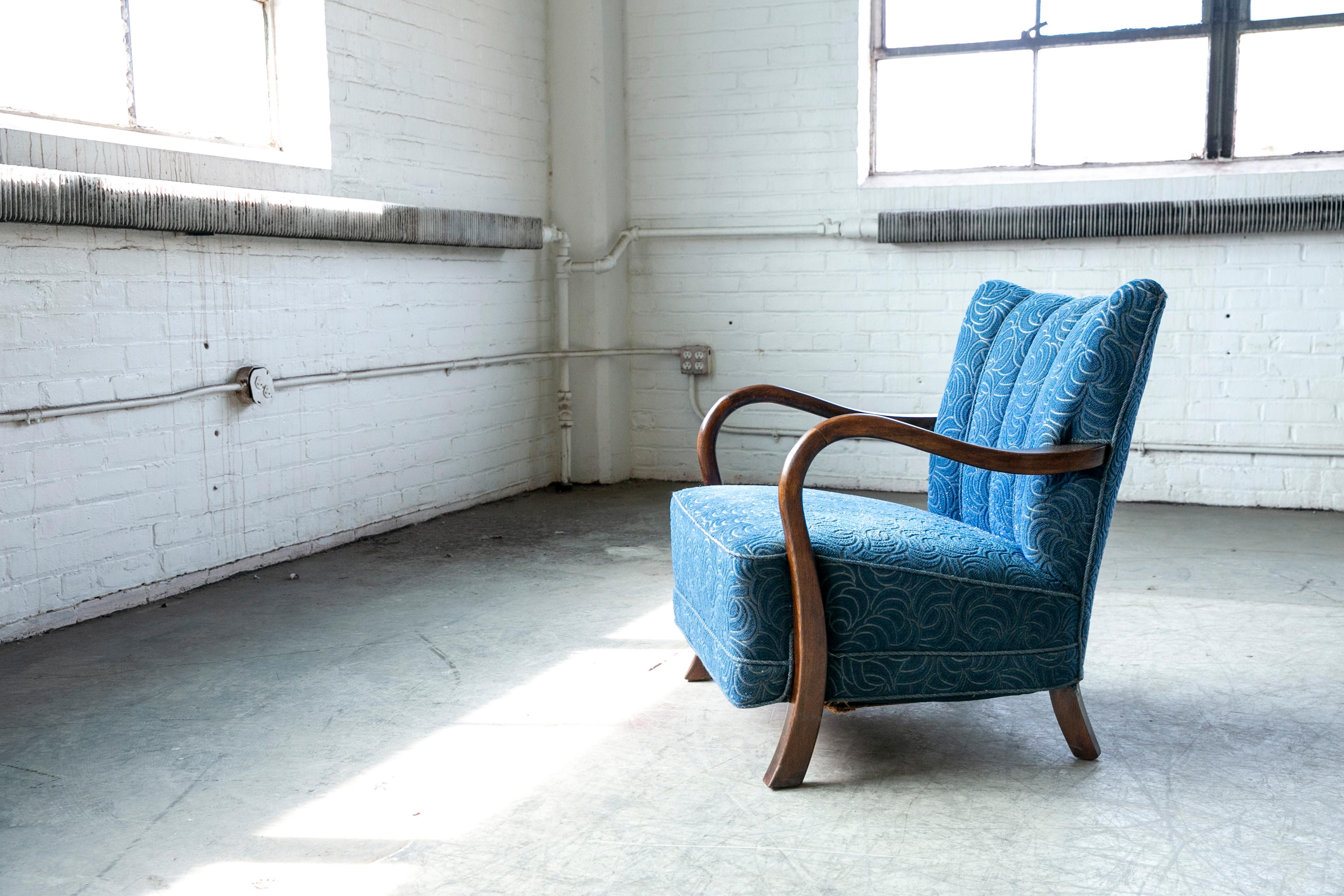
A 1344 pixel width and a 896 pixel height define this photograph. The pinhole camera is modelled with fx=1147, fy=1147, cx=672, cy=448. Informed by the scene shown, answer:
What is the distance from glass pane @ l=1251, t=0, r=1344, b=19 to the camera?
429 centimetres

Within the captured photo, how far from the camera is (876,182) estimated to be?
15.8 ft

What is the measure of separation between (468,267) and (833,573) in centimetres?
295

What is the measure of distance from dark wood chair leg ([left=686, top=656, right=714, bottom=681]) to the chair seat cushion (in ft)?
1.60

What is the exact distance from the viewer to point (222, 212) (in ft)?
10.6

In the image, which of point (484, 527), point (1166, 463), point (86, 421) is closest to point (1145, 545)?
point (1166, 463)

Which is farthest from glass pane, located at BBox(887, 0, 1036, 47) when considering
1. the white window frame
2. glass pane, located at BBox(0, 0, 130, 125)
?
glass pane, located at BBox(0, 0, 130, 125)

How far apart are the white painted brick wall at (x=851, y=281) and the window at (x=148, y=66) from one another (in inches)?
73.7

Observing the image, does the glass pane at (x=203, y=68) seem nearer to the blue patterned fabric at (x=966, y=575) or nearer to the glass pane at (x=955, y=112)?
the blue patterned fabric at (x=966, y=575)

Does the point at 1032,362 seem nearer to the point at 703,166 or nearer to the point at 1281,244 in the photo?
the point at 1281,244

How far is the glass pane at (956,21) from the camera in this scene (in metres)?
4.61

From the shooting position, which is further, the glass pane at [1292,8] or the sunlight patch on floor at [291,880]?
the glass pane at [1292,8]

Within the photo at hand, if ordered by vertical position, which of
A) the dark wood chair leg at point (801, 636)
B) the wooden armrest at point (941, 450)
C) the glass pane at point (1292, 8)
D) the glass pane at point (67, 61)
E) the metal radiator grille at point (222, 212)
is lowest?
the dark wood chair leg at point (801, 636)

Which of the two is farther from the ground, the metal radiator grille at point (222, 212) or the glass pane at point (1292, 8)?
the glass pane at point (1292, 8)

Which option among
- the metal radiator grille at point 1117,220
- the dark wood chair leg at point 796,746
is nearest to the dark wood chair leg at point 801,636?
the dark wood chair leg at point 796,746
